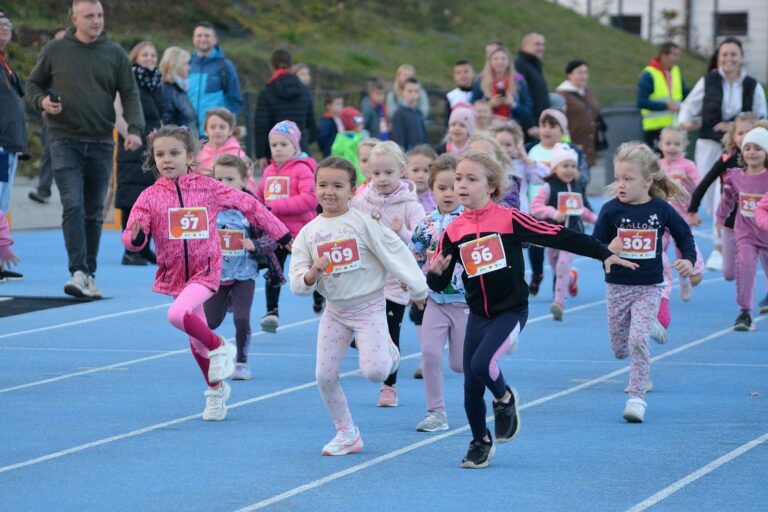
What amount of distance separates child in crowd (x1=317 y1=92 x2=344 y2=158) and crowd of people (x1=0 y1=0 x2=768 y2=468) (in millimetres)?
4953

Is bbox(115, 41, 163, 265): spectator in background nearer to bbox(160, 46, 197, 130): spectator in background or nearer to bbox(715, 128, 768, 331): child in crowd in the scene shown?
bbox(160, 46, 197, 130): spectator in background

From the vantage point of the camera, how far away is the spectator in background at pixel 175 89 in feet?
54.6

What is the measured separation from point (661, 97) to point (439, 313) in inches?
434

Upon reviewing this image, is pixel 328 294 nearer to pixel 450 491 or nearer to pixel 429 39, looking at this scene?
pixel 450 491

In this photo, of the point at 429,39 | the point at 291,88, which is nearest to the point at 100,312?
the point at 291,88

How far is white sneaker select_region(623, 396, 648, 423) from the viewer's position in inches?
330

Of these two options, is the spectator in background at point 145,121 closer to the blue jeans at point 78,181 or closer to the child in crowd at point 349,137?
the blue jeans at point 78,181

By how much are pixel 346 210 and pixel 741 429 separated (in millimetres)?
2441

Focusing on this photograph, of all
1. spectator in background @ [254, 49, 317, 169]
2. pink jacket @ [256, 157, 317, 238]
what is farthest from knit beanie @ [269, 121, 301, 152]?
spectator in background @ [254, 49, 317, 169]

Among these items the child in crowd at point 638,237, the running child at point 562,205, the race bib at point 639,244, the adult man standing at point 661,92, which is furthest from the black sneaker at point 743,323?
the adult man standing at point 661,92

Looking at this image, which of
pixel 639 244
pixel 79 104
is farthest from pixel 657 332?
pixel 79 104

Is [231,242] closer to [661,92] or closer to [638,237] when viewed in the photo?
[638,237]

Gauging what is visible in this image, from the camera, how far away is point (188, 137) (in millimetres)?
8859

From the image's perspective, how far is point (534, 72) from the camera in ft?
60.4
